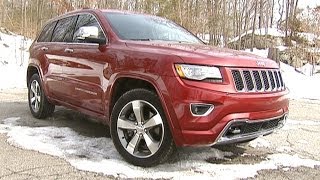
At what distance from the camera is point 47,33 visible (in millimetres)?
5992

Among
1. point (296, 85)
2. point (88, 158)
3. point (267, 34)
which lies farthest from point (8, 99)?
point (267, 34)

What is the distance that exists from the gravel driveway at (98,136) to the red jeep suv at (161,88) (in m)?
0.44

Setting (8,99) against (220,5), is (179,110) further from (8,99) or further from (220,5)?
(220,5)

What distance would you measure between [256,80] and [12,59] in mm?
14955

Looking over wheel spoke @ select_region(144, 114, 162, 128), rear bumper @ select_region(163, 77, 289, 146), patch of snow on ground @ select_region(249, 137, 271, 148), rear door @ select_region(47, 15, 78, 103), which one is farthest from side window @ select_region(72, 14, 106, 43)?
patch of snow on ground @ select_region(249, 137, 271, 148)

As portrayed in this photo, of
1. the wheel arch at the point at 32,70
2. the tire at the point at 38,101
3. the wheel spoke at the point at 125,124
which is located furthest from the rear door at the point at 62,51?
the wheel spoke at the point at 125,124

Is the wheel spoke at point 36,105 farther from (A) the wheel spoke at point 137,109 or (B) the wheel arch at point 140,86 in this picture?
(A) the wheel spoke at point 137,109

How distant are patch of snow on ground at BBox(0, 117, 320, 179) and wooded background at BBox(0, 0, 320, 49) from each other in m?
14.0

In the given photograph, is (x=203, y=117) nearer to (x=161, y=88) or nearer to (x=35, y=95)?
(x=161, y=88)

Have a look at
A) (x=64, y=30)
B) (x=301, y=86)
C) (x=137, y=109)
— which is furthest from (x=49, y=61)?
(x=301, y=86)

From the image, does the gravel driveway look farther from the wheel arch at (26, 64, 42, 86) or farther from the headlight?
the headlight

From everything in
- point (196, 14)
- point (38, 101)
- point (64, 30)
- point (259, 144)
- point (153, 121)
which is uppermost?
point (196, 14)

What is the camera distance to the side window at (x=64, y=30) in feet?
17.0

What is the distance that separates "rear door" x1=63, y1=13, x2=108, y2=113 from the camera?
13.8ft
